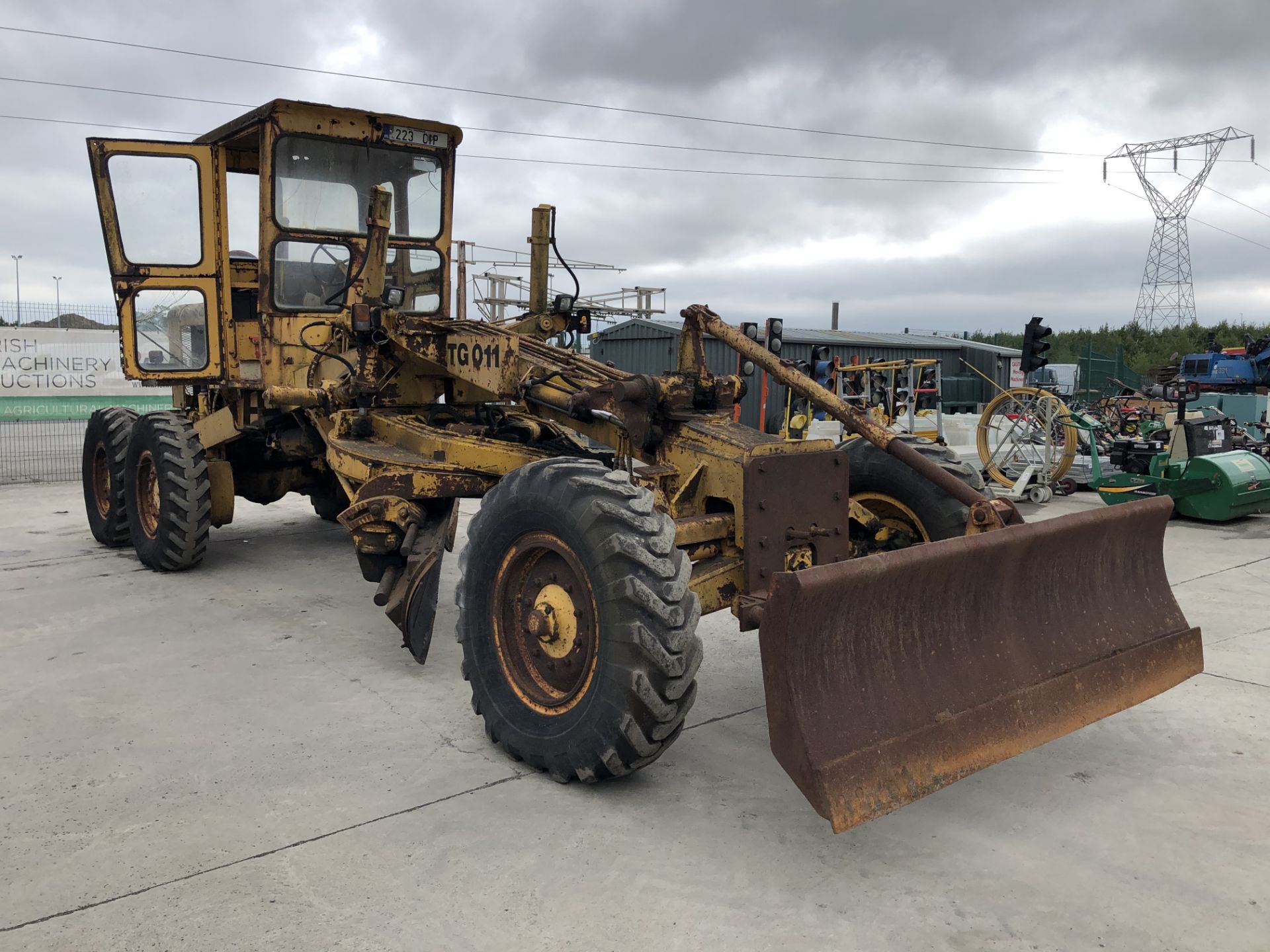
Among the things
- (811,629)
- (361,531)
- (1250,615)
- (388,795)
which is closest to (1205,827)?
(811,629)

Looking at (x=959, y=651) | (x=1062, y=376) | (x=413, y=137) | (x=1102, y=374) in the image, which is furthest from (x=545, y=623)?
(x=1102, y=374)

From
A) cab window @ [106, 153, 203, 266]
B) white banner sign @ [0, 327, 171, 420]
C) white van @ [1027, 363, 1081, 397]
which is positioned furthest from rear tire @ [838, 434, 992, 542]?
white van @ [1027, 363, 1081, 397]

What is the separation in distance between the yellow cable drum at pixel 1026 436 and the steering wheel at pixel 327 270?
349 inches

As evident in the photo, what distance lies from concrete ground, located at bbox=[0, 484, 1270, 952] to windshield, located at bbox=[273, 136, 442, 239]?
319cm

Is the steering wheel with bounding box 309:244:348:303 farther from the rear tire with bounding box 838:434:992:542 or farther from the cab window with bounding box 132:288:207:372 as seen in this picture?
the rear tire with bounding box 838:434:992:542

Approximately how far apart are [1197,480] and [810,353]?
35.7 feet

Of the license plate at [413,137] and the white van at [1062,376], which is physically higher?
the license plate at [413,137]

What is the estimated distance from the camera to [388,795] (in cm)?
371

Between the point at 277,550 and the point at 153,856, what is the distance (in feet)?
18.1

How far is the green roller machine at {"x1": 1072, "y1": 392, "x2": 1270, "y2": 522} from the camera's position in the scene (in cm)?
1034

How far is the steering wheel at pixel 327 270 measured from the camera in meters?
7.01

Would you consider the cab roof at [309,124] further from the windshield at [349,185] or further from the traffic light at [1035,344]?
the traffic light at [1035,344]

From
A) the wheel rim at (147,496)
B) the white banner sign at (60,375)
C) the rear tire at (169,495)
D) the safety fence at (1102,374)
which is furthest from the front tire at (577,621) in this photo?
the safety fence at (1102,374)

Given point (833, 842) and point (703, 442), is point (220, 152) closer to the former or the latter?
point (703, 442)
